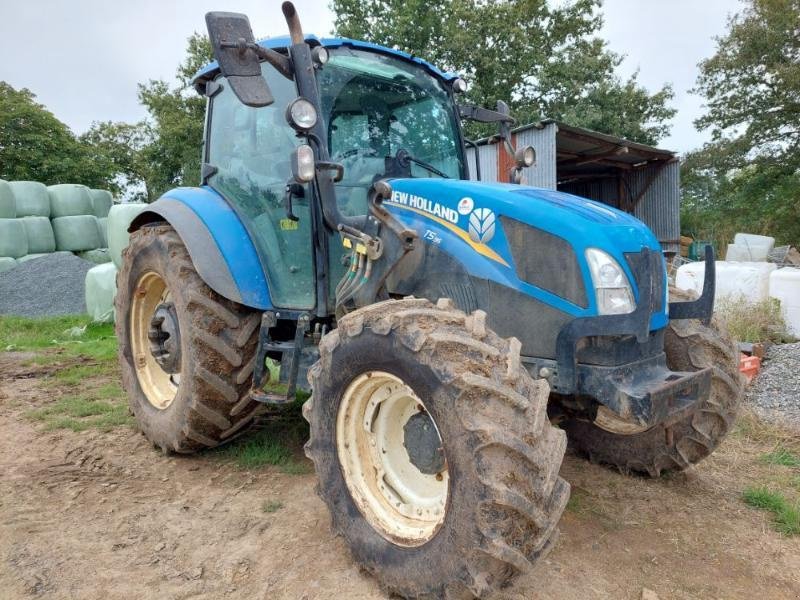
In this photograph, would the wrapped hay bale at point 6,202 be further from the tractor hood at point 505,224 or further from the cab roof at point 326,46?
the tractor hood at point 505,224

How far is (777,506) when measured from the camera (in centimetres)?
305

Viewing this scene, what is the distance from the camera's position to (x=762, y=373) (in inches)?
216

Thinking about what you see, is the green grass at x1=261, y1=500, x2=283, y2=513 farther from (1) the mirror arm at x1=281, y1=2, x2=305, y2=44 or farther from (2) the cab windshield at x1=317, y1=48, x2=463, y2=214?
(1) the mirror arm at x1=281, y1=2, x2=305, y2=44

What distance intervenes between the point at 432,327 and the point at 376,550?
0.88 meters

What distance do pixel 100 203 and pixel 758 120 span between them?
737 inches

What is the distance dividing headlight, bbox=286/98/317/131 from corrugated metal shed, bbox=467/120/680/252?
7586 millimetres

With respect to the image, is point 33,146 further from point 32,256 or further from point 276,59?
point 276,59

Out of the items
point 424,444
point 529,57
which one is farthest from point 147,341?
point 529,57

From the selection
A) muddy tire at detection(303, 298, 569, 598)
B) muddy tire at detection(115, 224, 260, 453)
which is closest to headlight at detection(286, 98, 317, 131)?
muddy tire at detection(303, 298, 569, 598)

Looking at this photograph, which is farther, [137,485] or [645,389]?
[137,485]

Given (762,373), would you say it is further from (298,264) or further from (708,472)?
(298,264)

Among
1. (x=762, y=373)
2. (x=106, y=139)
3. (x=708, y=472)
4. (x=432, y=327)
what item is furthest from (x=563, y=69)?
(x=106, y=139)

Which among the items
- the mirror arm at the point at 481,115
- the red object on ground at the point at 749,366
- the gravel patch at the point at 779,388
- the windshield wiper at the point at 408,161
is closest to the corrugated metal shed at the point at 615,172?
the gravel patch at the point at 779,388

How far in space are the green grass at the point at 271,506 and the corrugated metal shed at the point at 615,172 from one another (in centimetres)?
785
